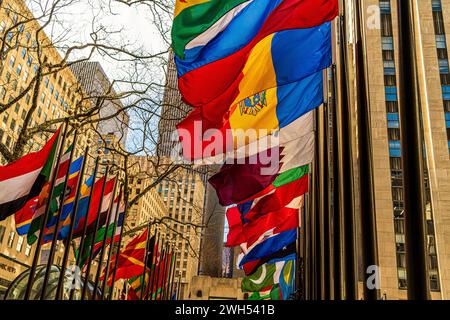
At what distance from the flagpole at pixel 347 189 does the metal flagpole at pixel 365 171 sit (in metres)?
1.02

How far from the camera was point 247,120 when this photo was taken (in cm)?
1012

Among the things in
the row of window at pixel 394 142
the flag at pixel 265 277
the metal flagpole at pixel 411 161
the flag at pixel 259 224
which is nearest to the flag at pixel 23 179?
the flag at pixel 259 224

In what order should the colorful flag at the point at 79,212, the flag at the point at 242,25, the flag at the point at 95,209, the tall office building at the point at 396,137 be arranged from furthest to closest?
the tall office building at the point at 396,137
the flag at the point at 95,209
the colorful flag at the point at 79,212
the flag at the point at 242,25

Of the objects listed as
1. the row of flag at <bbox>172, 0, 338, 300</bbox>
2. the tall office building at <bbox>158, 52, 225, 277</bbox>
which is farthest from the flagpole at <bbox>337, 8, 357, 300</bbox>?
the tall office building at <bbox>158, 52, 225, 277</bbox>

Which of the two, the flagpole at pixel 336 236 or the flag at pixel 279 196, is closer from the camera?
the flagpole at pixel 336 236

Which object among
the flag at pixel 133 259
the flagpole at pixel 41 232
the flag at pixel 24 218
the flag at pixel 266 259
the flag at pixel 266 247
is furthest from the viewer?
the flag at pixel 133 259

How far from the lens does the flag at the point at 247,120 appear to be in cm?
966

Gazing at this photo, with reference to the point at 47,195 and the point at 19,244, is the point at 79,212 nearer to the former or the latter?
the point at 47,195

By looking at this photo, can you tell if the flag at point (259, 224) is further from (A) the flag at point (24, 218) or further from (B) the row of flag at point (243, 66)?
(A) the flag at point (24, 218)

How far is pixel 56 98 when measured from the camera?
74.2m

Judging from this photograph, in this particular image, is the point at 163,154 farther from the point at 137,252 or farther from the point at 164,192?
the point at 164,192

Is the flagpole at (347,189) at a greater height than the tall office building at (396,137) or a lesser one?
lesser

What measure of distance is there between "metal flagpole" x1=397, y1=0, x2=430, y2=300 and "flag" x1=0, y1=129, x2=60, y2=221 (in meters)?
8.19

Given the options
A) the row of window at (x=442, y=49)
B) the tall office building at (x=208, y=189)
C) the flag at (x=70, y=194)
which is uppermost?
the row of window at (x=442, y=49)
